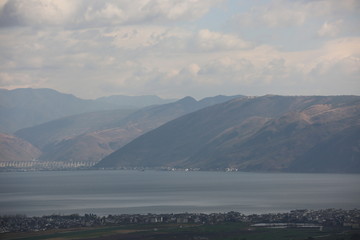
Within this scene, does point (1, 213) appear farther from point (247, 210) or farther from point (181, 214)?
point (247, 210)

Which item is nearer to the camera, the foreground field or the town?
the foreground field

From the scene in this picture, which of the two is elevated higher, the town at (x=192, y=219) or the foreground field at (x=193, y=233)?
the town at (x=192, y=219)

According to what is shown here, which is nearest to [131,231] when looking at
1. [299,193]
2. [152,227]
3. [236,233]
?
[152,227]

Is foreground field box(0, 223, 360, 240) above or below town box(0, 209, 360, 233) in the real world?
below

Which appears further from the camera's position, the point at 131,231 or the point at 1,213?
the point at 1,213

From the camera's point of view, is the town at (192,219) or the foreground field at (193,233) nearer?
the foreground field at (193,233)
